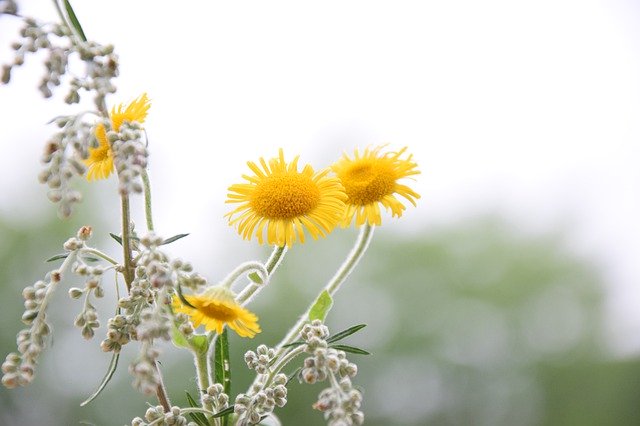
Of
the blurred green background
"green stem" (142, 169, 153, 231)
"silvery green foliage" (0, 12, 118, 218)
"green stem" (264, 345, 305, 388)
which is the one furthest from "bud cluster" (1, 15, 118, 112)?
the blurred green background

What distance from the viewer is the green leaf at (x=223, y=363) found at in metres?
0.62

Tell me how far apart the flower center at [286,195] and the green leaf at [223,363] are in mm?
113

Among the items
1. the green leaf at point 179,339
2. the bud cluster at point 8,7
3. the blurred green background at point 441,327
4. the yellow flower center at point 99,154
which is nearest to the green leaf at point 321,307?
the green leaf at point 179,339

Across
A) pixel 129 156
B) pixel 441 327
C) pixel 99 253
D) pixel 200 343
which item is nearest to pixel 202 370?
pixel 200 343

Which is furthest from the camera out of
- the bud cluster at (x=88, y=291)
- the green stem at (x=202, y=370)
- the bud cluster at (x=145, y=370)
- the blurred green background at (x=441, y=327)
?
the blurred green background at (x=441, y=327)

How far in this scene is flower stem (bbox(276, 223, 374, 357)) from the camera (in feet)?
1.96

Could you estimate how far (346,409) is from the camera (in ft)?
1.49

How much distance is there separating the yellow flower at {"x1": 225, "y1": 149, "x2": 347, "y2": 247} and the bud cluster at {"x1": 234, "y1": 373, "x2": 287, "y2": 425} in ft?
0.41

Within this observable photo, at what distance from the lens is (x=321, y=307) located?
61cm

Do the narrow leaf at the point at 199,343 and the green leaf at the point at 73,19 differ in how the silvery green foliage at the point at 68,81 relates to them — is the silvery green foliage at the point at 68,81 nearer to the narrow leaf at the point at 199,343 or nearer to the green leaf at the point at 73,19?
the green leaf at the point at 73,19

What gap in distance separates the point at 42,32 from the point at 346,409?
31 centimetres

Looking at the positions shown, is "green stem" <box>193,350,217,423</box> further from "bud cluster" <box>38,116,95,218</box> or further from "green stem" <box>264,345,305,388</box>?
"bud cluster" <box>38,116,95,218</box>

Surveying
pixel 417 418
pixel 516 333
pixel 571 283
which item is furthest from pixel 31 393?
pixel 571 283

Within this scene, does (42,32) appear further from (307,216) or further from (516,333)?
(516,333)
